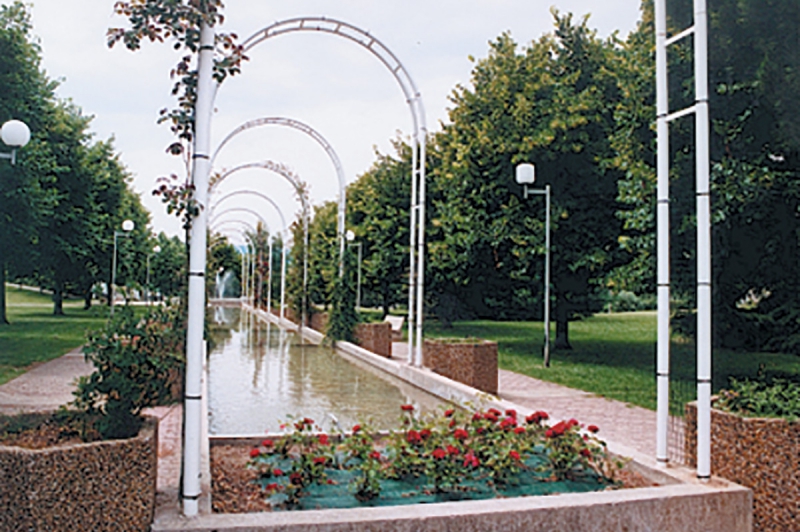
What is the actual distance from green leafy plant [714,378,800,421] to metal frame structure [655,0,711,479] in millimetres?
304

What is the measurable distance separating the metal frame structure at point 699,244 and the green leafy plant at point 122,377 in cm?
331

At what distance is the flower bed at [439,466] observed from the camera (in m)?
4.76

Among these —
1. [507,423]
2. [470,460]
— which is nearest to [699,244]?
[507,423]

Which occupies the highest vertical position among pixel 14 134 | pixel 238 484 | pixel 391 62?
pixel 391 62

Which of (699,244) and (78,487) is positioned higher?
(699,244)

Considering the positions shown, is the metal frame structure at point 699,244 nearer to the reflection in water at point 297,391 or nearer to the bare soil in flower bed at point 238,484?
the bare soil in flower bed at point 238,484

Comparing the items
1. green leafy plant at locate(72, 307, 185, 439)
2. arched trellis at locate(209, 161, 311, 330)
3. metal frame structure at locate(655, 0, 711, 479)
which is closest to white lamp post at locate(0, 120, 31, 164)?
green leafy plant at locate(72, 307, 185, 439)

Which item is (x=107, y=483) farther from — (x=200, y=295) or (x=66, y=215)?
(x=66, y=215)

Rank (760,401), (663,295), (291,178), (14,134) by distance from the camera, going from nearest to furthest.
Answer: (760,401), (663,295), (14,134), (291,178)

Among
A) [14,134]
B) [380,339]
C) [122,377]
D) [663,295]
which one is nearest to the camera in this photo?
[122,377]

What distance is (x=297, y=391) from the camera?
1116 cm

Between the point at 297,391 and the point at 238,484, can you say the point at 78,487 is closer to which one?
the point at 238,484

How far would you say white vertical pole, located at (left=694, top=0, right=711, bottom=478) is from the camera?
15.8 feet

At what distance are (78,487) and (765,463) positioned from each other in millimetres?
3871
